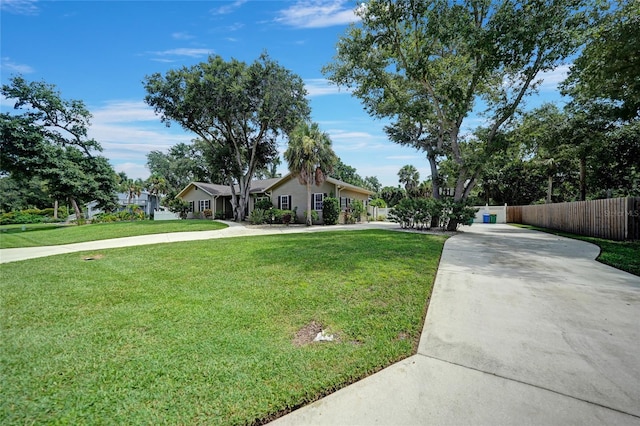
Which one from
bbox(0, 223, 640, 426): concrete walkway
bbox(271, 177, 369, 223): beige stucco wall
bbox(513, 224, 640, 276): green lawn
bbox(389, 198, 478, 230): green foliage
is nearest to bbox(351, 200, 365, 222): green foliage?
bbox(271, 177, 369, 223): beige stucco wall

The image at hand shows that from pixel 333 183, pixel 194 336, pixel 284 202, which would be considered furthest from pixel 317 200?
pixel 194 336

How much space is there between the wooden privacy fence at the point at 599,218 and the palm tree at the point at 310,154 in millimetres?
13265

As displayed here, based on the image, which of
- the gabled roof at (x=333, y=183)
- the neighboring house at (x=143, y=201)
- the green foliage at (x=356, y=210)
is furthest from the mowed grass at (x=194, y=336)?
the neighboring house at (x=143, y=201)

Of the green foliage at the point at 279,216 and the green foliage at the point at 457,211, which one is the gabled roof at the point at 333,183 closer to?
the green foliage at the point at 279,216

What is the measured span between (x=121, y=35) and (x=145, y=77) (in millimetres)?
14796

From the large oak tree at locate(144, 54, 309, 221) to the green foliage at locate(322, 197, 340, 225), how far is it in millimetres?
7221

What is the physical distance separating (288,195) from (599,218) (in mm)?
17798

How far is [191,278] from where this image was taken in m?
5.38

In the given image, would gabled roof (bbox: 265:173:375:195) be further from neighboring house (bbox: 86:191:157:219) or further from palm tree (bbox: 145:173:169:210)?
neighboring house (bbox: 86:191:157:219)

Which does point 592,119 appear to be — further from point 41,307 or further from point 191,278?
point 41,307

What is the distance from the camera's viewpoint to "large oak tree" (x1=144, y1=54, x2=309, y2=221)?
19828mm

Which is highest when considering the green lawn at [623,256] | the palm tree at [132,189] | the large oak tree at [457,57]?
the large oak tree at [457,57]

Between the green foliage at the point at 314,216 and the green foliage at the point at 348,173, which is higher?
the green foliage at the point at 348,173

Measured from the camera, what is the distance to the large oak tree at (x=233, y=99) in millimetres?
19828
